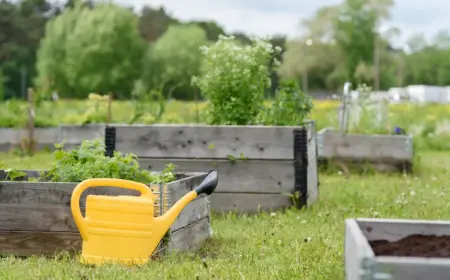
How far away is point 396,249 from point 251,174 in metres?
3.18

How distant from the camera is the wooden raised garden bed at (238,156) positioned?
5473 mm

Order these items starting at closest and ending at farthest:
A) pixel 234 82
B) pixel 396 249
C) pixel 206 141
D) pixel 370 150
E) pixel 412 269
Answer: pixel 412 269, pixel 396 249, pixel 206 141, pixel 234 82, pixel 370 150

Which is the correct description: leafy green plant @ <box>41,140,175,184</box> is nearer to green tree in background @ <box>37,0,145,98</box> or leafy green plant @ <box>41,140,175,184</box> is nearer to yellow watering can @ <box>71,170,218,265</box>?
yellow watering can @ <box>71,170,218,265</box>

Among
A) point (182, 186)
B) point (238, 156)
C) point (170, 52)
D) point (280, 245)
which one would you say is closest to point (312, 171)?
point (238, 156)

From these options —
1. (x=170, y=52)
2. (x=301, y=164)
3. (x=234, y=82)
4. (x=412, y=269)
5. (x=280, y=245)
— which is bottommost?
(x=280, y=245)

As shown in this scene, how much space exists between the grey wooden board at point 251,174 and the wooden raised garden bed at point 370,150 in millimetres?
3133

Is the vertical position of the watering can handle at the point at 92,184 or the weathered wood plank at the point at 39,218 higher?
the watering can handle at the point at 92,184

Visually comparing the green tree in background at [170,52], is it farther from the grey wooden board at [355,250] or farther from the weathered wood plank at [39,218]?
the grey wooden board at [355,250]

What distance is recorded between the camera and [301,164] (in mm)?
5453

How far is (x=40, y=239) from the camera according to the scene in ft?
12.7

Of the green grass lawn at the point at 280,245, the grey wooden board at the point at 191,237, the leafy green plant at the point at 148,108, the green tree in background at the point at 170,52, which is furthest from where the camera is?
the green tree in background at the point at 170,52

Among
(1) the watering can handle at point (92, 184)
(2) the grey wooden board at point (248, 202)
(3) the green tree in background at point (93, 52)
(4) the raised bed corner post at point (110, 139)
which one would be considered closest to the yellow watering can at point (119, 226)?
(1) the watering can handle at point (92, 184)

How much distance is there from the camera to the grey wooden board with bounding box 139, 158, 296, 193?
550 cm

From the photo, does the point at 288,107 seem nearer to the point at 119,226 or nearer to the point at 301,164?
the point at 301,164
